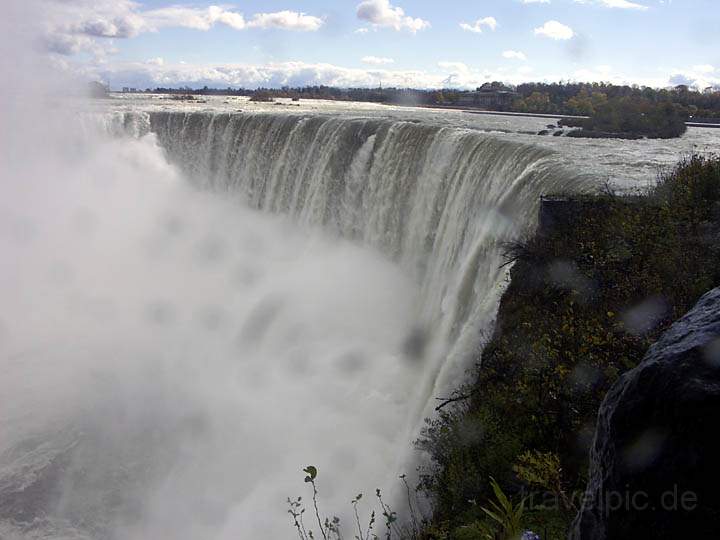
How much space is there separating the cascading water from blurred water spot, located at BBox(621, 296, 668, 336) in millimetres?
2225

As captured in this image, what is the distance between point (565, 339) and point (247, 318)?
40.3ft

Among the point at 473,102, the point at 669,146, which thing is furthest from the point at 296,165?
the point at 473,102

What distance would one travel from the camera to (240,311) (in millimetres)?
17984

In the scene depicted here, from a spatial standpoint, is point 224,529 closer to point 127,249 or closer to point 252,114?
point 127,249

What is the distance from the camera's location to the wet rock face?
241cm

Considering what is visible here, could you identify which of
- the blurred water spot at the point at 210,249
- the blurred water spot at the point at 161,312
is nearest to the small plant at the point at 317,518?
the blurred water spot at the point at 161,312

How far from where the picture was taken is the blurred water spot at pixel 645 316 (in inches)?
241

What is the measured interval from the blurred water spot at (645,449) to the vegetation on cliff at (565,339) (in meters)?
1.94

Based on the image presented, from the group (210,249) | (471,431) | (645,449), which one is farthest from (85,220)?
(645,449)

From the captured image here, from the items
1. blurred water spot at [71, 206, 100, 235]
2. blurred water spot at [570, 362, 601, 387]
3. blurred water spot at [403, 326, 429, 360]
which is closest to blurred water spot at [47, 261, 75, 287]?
blurred water spot at [71, 206, 100, 235]

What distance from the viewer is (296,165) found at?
72.3 ft

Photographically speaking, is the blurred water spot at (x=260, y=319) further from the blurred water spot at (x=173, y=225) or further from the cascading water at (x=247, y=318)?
the blurred water spot at (x=173, y=225)

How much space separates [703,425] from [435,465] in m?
4.91

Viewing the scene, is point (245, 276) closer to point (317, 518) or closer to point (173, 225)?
point (173, 225)
